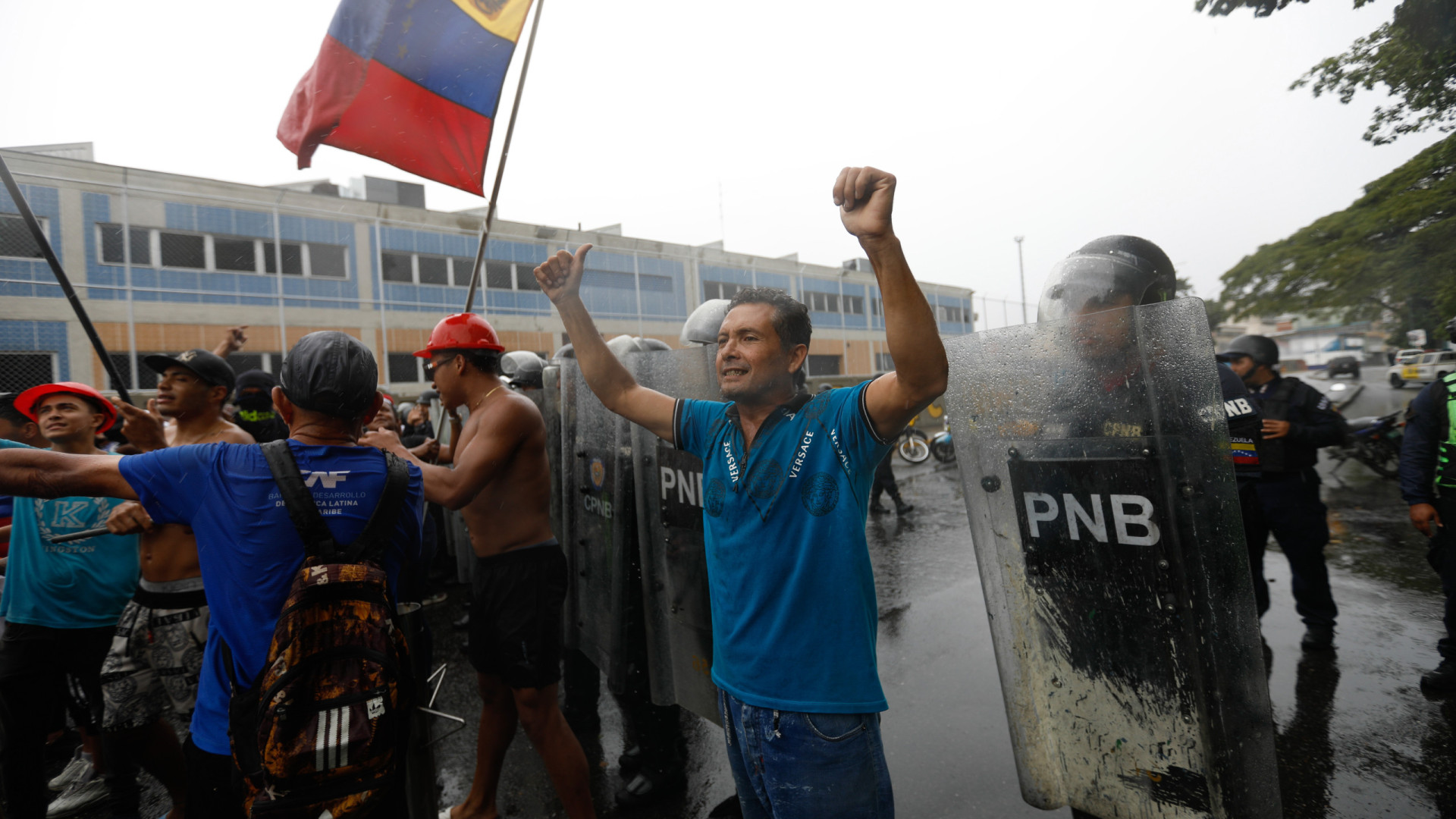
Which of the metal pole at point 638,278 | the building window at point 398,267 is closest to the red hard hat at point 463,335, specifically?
the building window at point 398,267

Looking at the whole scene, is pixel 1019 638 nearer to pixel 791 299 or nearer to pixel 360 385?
pixel 791 299

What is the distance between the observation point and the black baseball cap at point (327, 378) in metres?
1.76

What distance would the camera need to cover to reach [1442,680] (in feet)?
11.2

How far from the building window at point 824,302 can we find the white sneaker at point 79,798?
80.8 ft

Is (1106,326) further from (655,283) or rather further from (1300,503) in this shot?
(655,283)

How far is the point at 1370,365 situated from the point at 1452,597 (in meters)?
11.3

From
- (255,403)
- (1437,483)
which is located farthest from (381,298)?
(1437,483)

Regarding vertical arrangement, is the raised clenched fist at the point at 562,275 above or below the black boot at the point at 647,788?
above

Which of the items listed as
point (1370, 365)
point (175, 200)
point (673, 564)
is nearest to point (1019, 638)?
point (673, 564)

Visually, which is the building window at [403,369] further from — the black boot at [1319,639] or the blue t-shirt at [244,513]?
the black boot at [1319,639]

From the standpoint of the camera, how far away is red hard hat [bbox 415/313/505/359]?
9.56 ft

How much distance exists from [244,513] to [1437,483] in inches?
207

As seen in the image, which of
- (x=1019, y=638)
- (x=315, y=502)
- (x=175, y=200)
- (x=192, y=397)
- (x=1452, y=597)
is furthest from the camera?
(x=175, y=200)

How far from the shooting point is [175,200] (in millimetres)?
14180
